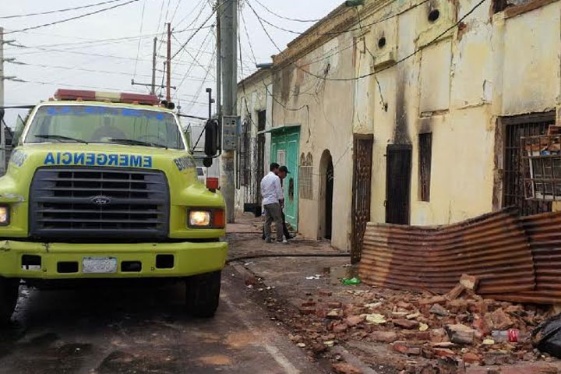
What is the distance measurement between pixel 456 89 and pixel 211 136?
148 inches

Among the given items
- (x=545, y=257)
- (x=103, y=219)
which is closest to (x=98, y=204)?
(x=103, y=219)

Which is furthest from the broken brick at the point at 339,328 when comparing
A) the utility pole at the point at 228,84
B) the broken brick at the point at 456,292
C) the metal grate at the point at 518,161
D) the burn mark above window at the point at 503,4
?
the utility pole at the point at 228,84

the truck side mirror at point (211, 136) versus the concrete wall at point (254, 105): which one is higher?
the concrete wall at point (254, 105)

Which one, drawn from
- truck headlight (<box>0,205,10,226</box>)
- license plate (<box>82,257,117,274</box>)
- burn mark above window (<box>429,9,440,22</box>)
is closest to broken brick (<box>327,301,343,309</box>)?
license plate (<box>82,257,117,274</box>)

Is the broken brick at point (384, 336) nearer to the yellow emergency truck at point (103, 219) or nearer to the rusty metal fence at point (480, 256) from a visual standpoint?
the rusty metal fence at point (480, 256)

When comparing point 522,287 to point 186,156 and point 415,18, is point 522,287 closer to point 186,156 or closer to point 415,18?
point 186,156

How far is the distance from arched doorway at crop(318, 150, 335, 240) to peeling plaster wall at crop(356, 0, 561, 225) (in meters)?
2.63

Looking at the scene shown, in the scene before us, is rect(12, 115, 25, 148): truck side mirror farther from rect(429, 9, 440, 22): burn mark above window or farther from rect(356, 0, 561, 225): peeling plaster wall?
rect(429, 9, 440, 22): burn mark above window

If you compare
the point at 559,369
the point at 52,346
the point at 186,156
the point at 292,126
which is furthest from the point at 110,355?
the point at 292,126

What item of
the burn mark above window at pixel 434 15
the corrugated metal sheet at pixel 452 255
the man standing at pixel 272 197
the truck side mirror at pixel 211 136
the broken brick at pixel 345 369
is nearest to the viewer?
the broken brick at pixel 345 369

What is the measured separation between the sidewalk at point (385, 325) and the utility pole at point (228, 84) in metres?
6.11

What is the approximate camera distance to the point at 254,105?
2206cm

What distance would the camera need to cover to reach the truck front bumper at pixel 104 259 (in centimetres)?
541

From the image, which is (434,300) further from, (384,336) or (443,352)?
(443,352)
